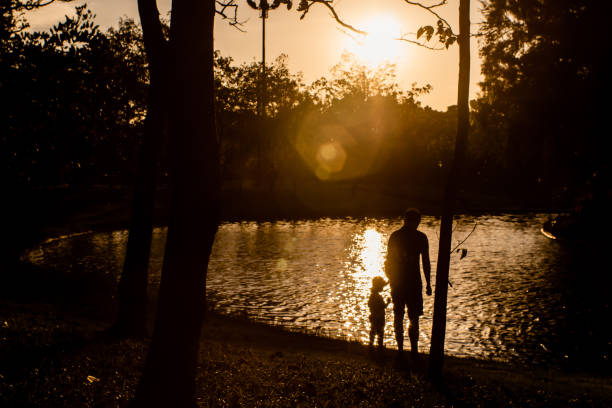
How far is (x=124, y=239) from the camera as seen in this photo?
27.3 m

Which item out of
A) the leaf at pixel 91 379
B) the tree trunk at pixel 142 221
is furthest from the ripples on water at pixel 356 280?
the leaf at pixel 91 379

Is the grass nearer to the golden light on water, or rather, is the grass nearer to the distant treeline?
the distant treeline

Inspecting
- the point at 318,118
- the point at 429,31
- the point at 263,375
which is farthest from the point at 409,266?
the point at 318,118

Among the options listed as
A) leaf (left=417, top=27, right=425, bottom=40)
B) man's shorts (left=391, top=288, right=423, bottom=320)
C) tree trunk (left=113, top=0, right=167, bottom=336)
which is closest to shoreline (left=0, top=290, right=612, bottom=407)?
tree trunk (left=113, top=0, right=167, bottom=336)

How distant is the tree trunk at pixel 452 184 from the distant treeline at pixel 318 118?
2.29m

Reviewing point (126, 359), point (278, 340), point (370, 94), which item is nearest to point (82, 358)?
point (126, 359)

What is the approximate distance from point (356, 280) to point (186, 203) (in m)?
13.0

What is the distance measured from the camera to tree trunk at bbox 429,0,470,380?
6762 millimetres

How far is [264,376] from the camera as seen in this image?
6.82 m

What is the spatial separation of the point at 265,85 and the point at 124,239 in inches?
1006

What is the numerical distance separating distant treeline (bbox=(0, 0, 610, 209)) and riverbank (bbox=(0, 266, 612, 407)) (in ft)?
8.55

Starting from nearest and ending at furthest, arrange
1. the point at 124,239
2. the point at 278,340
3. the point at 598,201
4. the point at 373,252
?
the point at 278,340
the point at 598,201
the point at 373,252
the point at 124,239

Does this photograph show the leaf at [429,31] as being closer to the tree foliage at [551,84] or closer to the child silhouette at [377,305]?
the child silhouette at [377,305]

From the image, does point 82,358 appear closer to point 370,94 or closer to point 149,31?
point 149,31
